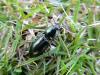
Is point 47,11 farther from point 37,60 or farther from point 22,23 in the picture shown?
point 37,60

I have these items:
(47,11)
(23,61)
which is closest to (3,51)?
(23,61)

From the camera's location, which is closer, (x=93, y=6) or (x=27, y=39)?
(x=27, y=39)

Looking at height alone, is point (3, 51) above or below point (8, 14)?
below
